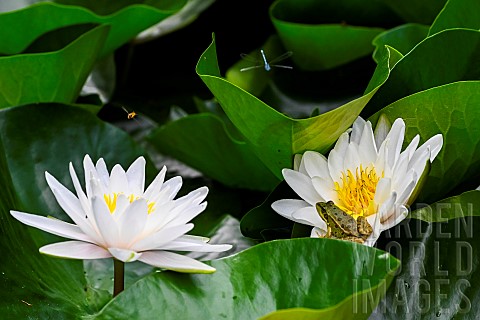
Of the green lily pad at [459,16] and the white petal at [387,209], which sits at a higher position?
the green lily pad at [459,16]

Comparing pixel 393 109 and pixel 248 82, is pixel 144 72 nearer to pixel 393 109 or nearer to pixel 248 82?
pixel 248 82

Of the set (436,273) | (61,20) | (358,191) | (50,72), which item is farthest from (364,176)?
(61,20)

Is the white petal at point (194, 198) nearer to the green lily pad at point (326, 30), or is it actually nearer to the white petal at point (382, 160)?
the white petal at point (382, 160)

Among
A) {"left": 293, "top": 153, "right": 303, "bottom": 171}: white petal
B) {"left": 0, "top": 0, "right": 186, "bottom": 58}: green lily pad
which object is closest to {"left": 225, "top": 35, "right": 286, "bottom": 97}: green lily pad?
{"left": 0, "top": 0, "right": 186, "bottom": 58}: green lily pad

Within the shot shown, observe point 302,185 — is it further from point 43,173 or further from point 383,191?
point 43,173

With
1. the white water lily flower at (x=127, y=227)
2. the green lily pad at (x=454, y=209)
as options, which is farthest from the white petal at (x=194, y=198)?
the green lily pad at (x=454, y=209)

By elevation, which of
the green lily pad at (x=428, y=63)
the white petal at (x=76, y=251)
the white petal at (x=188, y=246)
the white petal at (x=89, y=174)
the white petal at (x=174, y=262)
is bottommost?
the white petal at (x=174, y=262)
